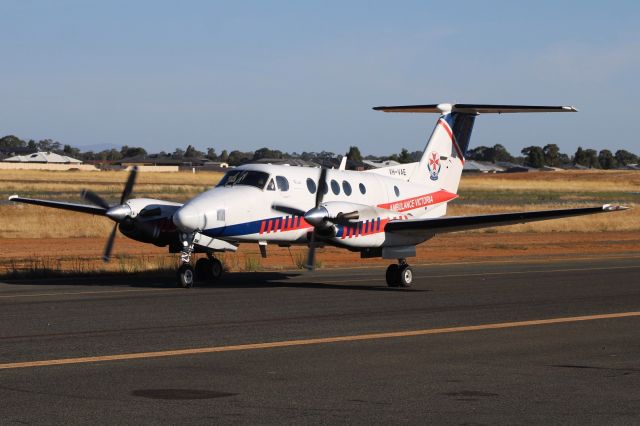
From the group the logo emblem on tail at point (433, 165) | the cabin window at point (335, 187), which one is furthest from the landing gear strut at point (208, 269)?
the logo emblem on tail at point (433, 165)

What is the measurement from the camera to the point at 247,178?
2438 cm

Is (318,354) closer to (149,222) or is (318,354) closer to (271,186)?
(271,186)

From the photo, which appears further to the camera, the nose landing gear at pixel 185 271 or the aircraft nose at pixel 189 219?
the nose landing gear at pixel 185 271

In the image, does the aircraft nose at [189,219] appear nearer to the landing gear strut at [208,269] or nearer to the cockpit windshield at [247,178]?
the cockpit windshield at [247,178]

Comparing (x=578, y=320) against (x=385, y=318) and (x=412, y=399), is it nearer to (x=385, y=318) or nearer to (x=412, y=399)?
(x=385, y=318)

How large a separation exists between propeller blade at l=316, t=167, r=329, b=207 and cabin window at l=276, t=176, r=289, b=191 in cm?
75

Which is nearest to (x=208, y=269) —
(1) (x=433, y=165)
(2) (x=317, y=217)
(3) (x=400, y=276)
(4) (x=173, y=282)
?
(4) (x=173, y=282)

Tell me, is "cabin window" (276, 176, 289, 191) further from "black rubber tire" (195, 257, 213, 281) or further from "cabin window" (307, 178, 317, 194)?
"black rubber tire" (195, 257, 213, 281)

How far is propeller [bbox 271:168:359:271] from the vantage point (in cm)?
2331

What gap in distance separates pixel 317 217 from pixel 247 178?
2169 millimetres

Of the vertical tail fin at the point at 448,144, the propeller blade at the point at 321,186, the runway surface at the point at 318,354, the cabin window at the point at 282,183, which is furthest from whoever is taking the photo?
the vertical tail fin at the point at 448,144

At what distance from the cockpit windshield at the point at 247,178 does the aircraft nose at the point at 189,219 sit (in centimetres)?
182

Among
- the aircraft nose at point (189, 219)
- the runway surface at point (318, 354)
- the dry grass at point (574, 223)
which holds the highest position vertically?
the aircraft nose at point (189, 219)

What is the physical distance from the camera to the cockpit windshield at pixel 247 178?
24.3 metres
